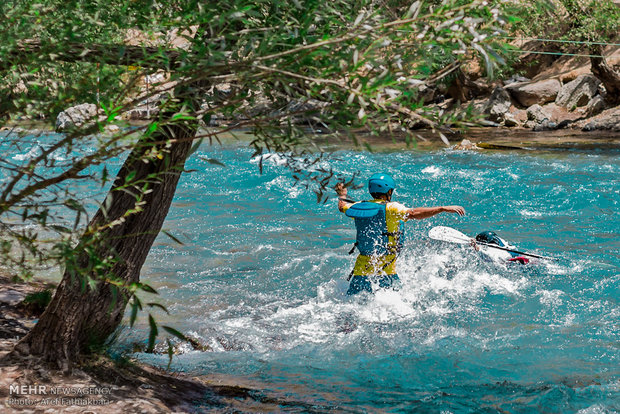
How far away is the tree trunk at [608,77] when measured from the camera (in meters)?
23.5

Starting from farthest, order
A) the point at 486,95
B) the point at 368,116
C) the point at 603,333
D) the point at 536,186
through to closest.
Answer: the point at 486,95 < the point at 536,186 < the point at 603,333 < the point at 368,116

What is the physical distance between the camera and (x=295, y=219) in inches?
518

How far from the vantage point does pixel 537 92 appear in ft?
84.7

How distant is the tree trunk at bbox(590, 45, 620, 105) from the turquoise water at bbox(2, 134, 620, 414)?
9.61 metres

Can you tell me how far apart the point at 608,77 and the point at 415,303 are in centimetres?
1912

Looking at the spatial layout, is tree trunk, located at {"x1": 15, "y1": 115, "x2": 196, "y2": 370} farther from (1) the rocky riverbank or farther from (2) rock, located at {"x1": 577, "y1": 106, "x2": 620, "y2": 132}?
(2) rock, located at {"x1": 577, "y1": 106, "x2": 620, "y2": 132}

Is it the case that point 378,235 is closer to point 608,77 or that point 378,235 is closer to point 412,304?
Answer: point 412,304

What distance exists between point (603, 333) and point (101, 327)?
16.6 ft

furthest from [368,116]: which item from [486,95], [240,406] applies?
[486,95]

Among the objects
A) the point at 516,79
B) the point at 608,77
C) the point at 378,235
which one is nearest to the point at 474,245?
the point at 378,235

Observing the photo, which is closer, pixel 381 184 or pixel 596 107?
pixel 381 184

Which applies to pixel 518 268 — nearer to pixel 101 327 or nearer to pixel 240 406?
pixel 240 406

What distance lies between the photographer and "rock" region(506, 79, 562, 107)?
25797 mm

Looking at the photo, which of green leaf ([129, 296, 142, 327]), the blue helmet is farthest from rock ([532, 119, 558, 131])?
green leaf ([129, 296, 142, 327])
